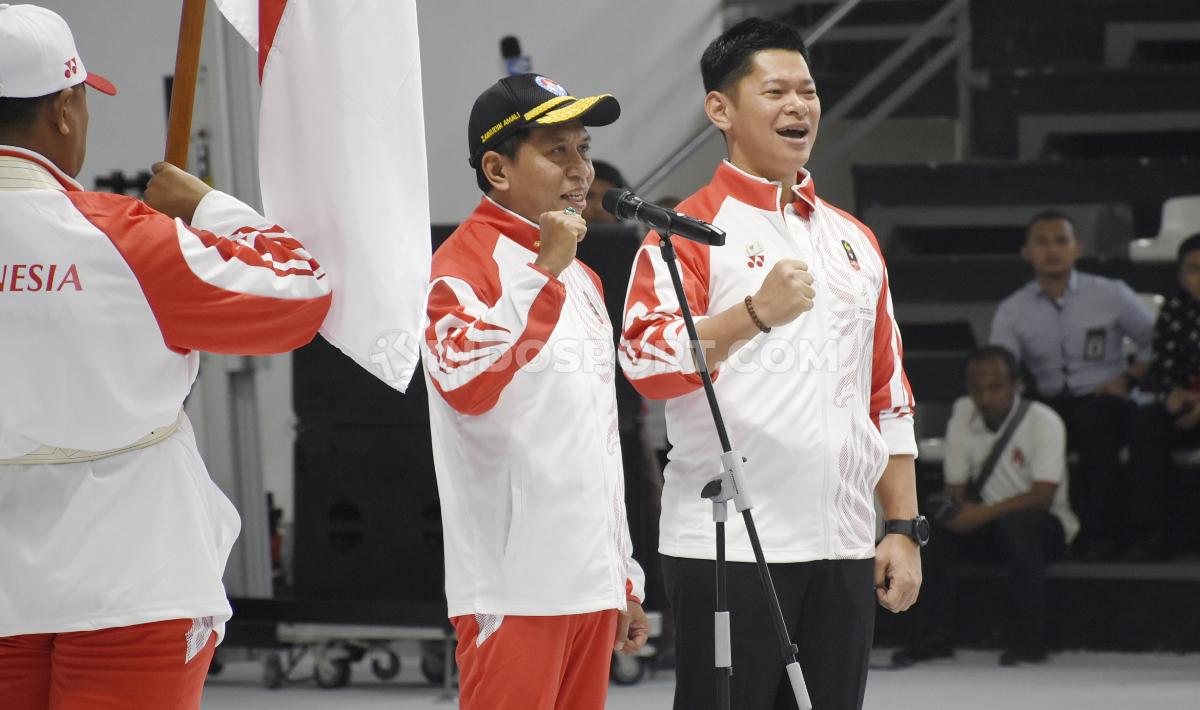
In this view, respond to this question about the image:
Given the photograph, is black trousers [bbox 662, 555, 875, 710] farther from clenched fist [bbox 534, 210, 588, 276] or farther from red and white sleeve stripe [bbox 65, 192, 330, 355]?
red and white sleeve stripe [bbox 65, 192, 330, 355]

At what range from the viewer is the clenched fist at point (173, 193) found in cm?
184

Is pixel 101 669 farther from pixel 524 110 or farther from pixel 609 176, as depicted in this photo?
pixel 609 176

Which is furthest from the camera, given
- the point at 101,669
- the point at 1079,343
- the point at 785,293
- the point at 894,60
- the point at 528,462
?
the point at 894,60

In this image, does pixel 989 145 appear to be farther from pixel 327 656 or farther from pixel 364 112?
pixel 364 112

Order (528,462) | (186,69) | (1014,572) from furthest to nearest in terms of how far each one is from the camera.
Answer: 1. (1014,572)
2. (528,462)
3. (186,69)

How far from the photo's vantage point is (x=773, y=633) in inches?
92.7

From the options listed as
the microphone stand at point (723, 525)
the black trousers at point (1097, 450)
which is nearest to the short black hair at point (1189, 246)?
the black trousers at point (1097, 450)

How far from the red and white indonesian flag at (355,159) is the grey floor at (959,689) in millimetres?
3292

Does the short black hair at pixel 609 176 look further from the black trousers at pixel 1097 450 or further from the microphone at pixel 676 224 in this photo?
the microphone at pixel 676 224

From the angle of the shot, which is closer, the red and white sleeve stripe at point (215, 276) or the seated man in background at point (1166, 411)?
the red and white sleeve stripe at point (215, 276)

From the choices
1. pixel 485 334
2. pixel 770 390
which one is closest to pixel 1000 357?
pixel 770 390

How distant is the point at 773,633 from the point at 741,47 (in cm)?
97

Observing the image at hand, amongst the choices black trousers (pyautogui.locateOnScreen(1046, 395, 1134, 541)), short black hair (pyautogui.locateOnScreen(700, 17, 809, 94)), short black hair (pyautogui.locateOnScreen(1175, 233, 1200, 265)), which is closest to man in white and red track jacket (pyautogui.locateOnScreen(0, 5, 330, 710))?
short black hair (pyautogui.locateOnScreen(700, 17, 809, 94))

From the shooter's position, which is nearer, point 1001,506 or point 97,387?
point 97,387
